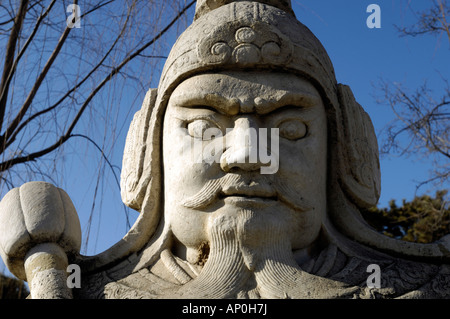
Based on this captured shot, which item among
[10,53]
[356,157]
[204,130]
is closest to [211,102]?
[204,130]

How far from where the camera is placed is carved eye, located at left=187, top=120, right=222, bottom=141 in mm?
3914

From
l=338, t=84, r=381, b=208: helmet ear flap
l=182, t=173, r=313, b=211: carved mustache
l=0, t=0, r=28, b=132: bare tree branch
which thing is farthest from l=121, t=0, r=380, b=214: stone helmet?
l=0, t=0, r=28, b=132: bare tree branch

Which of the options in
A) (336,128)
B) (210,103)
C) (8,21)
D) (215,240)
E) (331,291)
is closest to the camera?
(331,291)

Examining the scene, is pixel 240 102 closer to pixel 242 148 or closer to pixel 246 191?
pixel 242 148

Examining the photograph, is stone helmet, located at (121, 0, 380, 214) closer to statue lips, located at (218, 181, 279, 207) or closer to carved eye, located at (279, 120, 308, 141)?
carved eye, located at (279, 120, 308, 141)

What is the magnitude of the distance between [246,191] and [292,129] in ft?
1.69

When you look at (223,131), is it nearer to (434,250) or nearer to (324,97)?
(324,97)

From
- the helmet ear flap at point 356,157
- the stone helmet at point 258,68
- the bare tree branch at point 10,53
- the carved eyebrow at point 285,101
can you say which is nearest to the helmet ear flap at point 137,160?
the stone helmet at point 258,68

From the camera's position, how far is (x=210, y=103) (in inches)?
155

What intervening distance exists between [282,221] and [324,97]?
91cm

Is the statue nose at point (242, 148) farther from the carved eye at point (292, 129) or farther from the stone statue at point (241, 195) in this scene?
the carved eye at point (292, 129)

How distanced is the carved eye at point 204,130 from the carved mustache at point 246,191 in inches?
11.1

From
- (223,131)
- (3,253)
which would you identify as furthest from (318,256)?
(3,253)

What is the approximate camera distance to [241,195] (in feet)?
12.2
